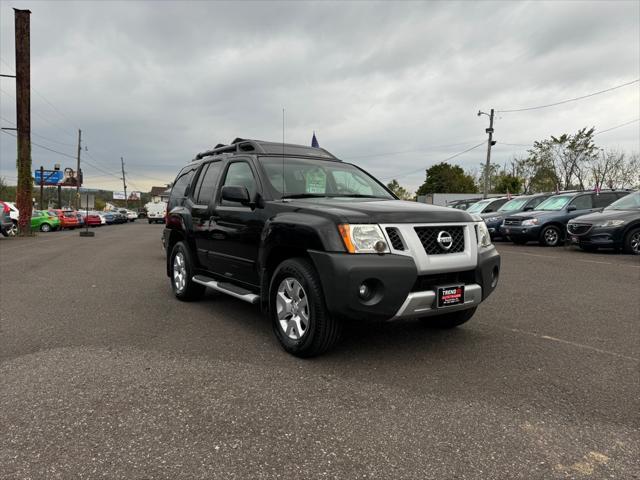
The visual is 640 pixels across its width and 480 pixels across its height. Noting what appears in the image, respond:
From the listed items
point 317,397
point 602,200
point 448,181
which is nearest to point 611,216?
point 602,200

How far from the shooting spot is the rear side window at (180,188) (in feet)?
20.5

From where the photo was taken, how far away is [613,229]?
11.1 metres

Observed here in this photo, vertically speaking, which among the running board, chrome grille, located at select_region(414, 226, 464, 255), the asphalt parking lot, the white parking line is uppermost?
chrome grille, located at select_region(414, 226, 464, 255)

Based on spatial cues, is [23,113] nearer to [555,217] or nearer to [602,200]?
[555,217]

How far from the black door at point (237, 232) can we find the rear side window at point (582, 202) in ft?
40.4

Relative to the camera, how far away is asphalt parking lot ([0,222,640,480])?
2.28 meters

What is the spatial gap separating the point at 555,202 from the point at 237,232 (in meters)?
12.8

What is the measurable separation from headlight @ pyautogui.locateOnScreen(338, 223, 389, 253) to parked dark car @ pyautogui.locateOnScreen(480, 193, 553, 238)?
1317 centimetres

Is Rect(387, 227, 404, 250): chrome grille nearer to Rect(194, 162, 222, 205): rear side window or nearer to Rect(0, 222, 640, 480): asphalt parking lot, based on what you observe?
Rect(0, 222, 640, 480): asphalt parking lot

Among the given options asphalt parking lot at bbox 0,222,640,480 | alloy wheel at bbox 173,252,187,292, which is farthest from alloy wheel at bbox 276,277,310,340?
alloy wheel at bbox 173,252,187,292

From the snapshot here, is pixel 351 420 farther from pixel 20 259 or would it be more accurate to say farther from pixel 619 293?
pixel 20 259

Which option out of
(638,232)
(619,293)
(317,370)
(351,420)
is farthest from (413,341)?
(638,232)

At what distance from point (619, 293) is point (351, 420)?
5.52 metres

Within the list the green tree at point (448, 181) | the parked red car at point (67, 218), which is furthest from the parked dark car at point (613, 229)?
the green tree at point (448, 181)
